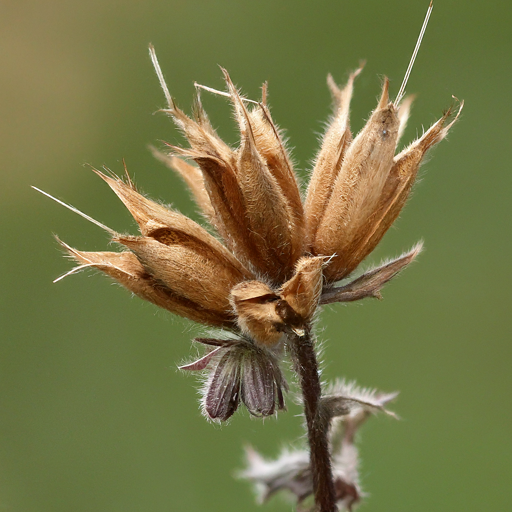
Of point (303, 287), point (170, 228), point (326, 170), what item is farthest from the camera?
point (326, 170)

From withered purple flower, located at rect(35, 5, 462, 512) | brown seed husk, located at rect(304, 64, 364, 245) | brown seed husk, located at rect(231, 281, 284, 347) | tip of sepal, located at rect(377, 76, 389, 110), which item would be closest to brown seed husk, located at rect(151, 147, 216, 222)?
withered purple flower, located at rect(35, 5, 462, 512)

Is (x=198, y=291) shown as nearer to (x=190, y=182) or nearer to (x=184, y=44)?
(x=190, y=182)

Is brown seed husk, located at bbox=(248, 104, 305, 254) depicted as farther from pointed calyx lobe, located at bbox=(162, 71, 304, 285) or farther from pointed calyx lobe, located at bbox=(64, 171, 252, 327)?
pointed calyx lobe, located at bbox=(64, 171, 252, 327)

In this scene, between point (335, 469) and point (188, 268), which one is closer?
point (188, 268)

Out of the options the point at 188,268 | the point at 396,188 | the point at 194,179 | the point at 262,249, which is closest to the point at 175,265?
the point at 188,268

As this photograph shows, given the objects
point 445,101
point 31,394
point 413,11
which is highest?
point 413,11

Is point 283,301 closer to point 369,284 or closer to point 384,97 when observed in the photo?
point 369,284

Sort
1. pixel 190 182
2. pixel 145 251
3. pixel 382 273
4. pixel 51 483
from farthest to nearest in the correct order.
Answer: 1. pixel 51 483
2. pixel 190 182
3. pixel 382 273
4. pixel 145 251


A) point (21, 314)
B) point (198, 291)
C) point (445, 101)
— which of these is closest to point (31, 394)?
point (21, 314)
